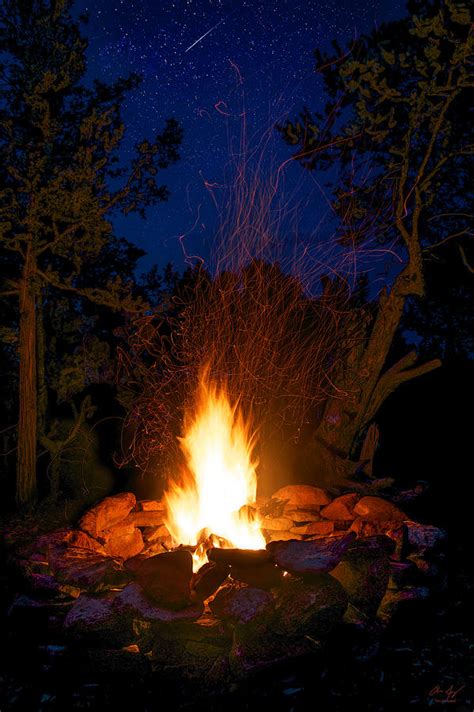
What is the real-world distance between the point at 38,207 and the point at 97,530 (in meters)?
3.89

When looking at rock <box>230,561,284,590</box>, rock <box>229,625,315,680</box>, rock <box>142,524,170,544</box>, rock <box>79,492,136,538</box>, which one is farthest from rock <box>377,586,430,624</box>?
rock <box>79,492,136,538</box>

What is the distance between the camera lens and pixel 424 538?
17.2 feet

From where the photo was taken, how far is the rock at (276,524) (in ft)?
19.6

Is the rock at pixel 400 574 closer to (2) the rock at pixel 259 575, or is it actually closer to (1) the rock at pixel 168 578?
(2) the rock at pixel 259 575

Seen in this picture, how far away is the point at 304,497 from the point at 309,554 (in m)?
1.76

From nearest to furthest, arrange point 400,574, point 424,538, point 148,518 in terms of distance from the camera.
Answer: point 400,574 → point 424,538 → point 148,518

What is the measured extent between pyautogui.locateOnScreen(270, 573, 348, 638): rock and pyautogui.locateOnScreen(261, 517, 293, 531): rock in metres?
1.62

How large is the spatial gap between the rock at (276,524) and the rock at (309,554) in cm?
112

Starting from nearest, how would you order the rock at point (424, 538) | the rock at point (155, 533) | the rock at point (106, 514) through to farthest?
the rock at point (424, 538), the rock at point (106, 514), the rock at point (155, 533)

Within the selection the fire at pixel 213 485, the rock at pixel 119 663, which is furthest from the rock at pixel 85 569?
the fire at pixel 213 485

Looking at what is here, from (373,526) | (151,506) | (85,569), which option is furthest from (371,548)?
(151,506)

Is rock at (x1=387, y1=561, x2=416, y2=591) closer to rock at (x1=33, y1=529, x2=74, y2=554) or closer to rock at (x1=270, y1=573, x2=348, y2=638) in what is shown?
rock at (x1=270, y1=573, x2=348, y2=638)

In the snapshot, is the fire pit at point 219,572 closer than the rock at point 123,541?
Yes
